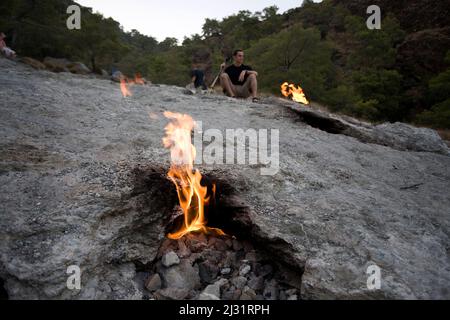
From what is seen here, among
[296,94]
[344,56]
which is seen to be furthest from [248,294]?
[344,56]

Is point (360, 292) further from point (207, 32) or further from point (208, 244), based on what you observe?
point (207, 32)

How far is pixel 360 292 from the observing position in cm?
254

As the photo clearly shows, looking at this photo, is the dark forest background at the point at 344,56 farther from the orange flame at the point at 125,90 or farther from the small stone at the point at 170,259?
the small stone at the point at 170,259

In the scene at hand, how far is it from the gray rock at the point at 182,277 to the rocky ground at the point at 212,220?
13 mm

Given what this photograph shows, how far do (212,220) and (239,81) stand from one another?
5.33 m

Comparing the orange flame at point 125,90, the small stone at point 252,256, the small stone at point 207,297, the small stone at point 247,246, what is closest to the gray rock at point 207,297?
the small stone at point 207,297

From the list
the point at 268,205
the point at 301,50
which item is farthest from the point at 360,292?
the point at 301,50

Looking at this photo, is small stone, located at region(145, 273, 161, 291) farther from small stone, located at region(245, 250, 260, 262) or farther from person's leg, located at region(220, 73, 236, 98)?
person's leg, located at region(220, 73, 236, 98)

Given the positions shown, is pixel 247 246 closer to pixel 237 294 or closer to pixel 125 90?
pixel 237 294

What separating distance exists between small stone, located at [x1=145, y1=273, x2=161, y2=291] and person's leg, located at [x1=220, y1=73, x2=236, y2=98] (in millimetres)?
6103

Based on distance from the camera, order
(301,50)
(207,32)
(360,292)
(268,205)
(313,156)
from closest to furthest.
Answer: (360,292)
(268,205)
(313,156)
(301,50)
(207,32)

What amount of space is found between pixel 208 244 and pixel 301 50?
66.1 ft

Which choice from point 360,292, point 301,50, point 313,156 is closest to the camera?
point 360,292

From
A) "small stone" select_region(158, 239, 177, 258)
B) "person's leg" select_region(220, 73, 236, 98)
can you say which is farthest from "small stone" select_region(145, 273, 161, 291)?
"person's leg" select_region(220, 73, 236, 98)
